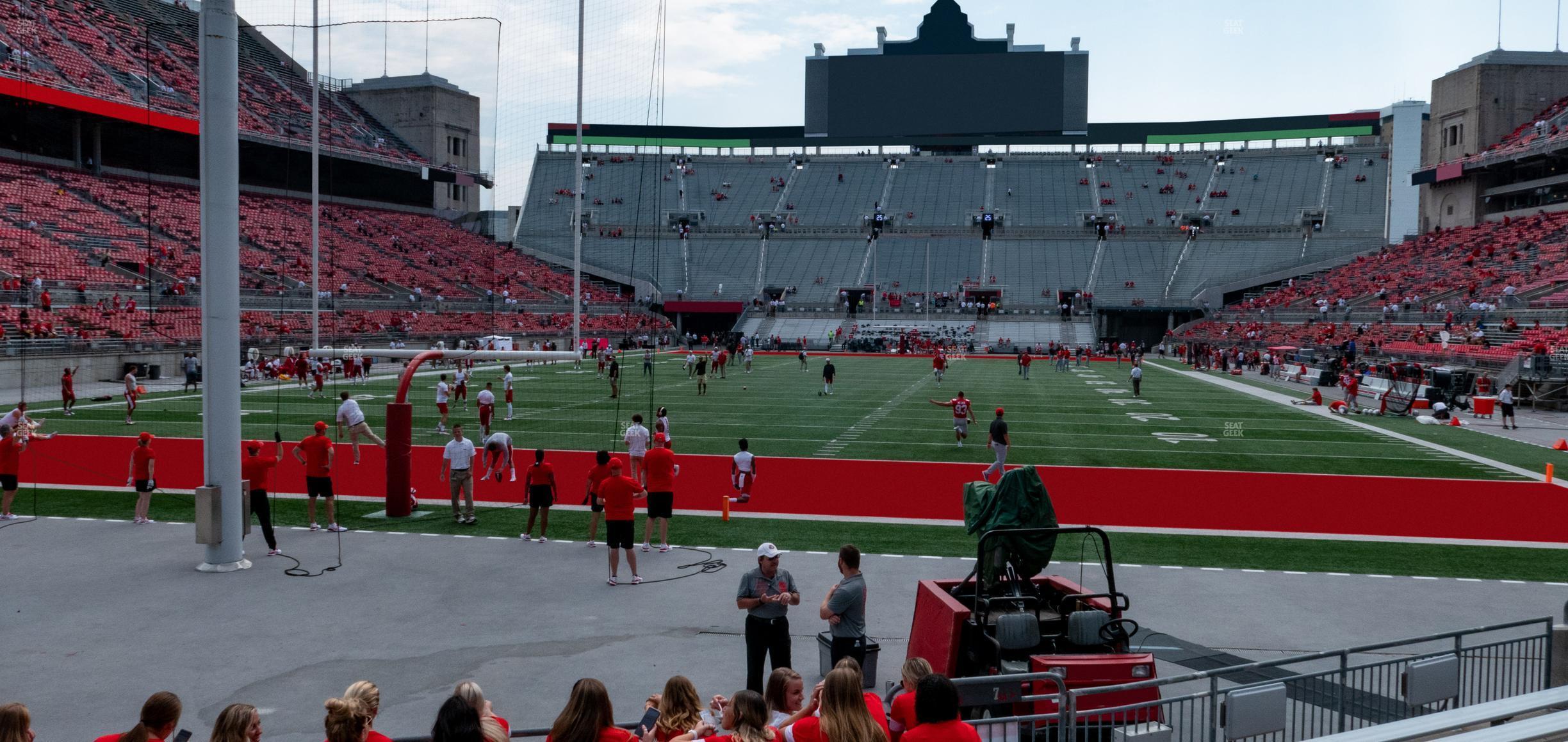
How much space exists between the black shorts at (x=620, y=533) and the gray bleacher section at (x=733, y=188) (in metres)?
78.7

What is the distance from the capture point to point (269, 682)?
7.84m

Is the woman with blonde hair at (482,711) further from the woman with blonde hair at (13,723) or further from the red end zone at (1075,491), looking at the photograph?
the red end zone at (1075,491)

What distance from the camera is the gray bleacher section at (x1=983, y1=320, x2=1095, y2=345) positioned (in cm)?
6954

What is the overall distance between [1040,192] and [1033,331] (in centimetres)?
2262

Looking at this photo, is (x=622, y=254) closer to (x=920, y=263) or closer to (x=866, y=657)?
(x=920, y=263)

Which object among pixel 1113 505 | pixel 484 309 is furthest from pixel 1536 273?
pixel 484 309

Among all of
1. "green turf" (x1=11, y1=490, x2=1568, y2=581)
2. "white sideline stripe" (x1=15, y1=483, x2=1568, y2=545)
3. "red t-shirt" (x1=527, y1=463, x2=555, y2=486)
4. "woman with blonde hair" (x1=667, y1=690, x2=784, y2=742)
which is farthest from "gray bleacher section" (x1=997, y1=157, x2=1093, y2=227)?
"woman with blonde hair" (x1=667, y1=690, x2=784, y2=742)

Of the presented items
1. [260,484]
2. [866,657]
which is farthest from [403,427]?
[866,657]

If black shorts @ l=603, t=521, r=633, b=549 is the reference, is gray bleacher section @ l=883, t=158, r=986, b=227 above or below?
above

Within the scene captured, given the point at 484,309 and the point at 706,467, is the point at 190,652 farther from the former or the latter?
the point at 484,309

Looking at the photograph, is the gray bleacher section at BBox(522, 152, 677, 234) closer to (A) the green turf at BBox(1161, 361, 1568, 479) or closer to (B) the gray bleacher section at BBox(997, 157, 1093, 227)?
(B) the gray bleacher section at BBox(997, 157, 1093, 227)

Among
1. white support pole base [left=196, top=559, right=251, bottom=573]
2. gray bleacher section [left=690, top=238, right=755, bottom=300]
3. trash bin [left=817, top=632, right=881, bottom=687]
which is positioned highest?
gray bleacher section [left=690, top=238, right=755, bottom=300]

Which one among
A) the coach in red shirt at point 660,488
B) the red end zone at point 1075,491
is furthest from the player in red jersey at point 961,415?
the coach in red shirt at point 660,488

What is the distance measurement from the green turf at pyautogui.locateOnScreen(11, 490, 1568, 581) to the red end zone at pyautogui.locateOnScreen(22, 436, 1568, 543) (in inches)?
34.2
